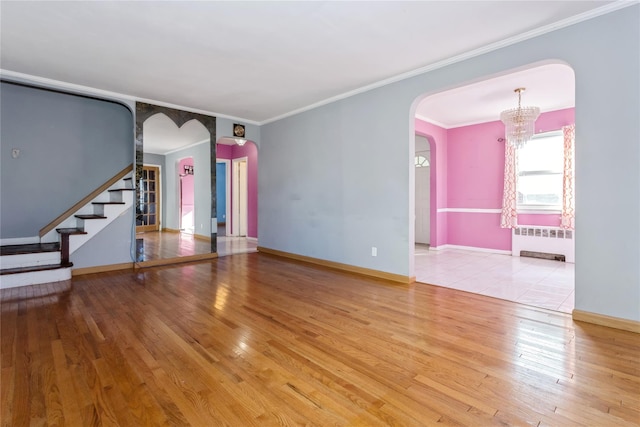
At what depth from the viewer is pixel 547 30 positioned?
A: 2850mm

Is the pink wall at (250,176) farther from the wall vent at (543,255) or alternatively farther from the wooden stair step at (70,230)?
the wall vent at (543,255)

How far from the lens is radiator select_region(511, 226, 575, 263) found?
5.29m

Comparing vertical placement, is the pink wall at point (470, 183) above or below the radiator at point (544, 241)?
above

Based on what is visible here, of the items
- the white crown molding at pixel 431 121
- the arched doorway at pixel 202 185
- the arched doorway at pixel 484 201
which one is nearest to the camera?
the arched doorway at pixel 484 201

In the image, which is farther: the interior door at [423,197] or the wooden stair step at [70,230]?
the interior door at [423,197]

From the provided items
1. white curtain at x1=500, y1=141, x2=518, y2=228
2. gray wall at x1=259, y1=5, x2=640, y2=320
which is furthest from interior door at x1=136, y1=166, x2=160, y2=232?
white curtain at x1=500, y1=141, x2=518, y2=228

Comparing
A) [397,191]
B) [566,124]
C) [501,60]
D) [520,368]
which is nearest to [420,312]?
[520,368]

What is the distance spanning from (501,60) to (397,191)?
181 cm

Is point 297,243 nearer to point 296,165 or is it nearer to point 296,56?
point 296,165

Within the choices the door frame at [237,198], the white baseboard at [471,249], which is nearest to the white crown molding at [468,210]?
the white baseboard at [471,249]

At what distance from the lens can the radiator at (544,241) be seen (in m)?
5.29

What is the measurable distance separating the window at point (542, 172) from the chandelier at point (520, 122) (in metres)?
0.80

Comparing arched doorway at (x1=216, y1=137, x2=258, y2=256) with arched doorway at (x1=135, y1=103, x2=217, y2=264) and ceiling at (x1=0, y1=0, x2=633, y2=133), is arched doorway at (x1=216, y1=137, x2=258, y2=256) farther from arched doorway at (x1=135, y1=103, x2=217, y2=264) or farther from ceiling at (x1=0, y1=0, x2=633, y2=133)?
ceiling at (x1=0, y1=0, x2=633, y2=133)

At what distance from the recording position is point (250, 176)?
8.20 m
